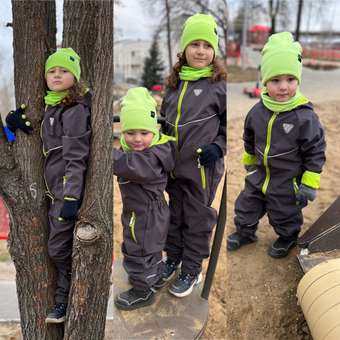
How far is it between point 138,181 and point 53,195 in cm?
42

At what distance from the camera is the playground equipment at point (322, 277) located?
2.05 m

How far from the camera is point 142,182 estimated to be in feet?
6.82

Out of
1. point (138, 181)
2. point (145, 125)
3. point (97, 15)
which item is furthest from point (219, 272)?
point (97, 15)

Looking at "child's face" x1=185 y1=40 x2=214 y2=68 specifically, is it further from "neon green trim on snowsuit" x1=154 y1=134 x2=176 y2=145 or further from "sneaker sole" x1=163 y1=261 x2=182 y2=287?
"sneaker sole" x1=163 y1=261 x2=182 y2=287

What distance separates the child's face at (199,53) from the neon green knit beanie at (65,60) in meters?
0.60

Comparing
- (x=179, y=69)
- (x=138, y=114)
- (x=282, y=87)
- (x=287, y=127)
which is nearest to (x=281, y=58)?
(x=282, y=87)

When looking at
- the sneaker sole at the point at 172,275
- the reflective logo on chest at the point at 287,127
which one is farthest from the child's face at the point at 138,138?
the sneaker sole at the point at 172,275

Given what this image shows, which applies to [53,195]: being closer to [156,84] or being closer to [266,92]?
[266,92]

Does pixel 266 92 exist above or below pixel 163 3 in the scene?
below

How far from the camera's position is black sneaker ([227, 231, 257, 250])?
302 cm

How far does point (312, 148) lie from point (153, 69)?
623cm

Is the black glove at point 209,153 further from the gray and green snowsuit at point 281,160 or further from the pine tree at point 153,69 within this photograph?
the pine tree at point 153,69

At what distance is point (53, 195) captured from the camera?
6.08 feet

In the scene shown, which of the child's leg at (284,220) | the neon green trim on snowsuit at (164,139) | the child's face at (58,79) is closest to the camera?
the child's face at (58,79)
